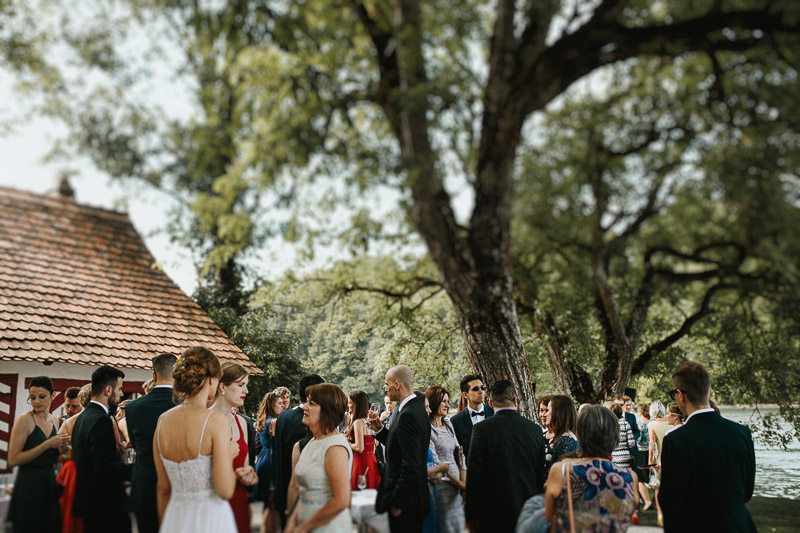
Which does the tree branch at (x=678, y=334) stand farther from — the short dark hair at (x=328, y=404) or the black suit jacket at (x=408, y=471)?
the short dark hair at (x=328, y=404)

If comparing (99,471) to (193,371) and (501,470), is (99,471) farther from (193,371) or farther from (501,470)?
(501,470)

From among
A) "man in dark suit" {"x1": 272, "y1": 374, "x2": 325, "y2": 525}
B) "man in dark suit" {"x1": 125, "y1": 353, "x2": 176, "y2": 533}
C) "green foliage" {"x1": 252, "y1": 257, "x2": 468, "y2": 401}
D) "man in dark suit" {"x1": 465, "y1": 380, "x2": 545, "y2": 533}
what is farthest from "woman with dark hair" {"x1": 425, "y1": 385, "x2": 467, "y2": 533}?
"green foliage" {"x1": 252, "y1": 257, "x2": 468, "y2": 401}

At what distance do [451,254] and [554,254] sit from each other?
97.3 inches

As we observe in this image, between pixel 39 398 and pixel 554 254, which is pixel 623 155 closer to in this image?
pixel 554 254

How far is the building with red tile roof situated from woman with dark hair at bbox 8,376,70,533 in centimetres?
491

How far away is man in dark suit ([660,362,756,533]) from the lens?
3795mm

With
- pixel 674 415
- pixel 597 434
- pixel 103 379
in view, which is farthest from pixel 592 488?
pixel 674 415

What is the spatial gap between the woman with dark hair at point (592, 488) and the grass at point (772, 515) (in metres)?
5.72

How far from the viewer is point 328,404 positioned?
3752mm

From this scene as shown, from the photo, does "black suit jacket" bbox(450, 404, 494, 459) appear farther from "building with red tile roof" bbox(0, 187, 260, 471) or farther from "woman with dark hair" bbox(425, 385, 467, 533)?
"building with red tile roof" bbox(0, 187, 260, 471)

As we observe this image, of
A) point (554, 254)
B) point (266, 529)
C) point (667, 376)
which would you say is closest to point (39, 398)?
point (266, 529)

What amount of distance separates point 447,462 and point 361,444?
1.14 meters

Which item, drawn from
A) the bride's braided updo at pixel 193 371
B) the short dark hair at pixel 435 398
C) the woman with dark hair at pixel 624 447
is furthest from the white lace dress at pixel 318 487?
the woman with dark hair at pixel 624 447

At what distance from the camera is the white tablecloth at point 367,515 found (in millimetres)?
4590
